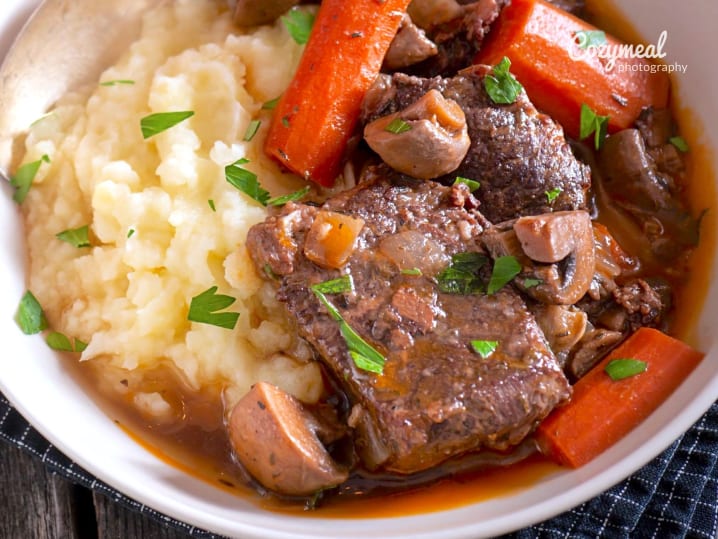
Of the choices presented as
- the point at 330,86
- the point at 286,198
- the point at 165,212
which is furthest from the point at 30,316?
the point at 330,86

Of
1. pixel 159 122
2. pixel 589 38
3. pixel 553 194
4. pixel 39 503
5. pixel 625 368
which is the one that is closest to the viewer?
pixel 625 368

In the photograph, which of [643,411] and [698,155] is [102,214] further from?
[698,155]

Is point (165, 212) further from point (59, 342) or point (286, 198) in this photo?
point (59, 342)

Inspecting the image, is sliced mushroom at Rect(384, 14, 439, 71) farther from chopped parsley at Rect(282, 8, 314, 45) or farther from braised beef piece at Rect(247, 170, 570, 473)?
braised beef piece at Rect(247, 170, 570, 473)

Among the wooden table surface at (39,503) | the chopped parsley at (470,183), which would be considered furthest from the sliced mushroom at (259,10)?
the wooden table surface at (39,503)

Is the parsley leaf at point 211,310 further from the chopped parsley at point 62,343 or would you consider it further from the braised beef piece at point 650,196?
the braised beef piece at point 650,196

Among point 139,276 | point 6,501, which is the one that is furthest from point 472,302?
point 6,501
